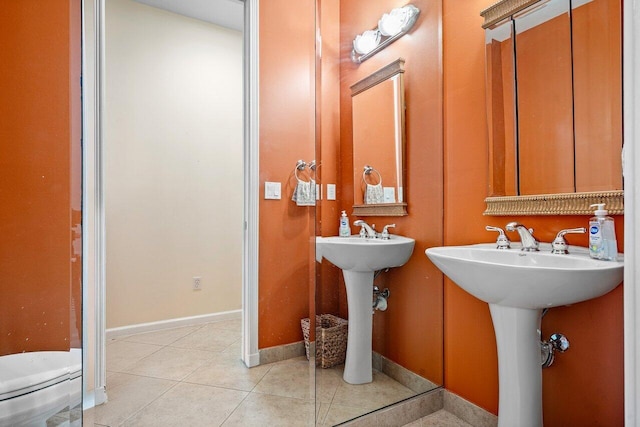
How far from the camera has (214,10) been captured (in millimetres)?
1832

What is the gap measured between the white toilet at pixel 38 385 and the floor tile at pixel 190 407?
372mm

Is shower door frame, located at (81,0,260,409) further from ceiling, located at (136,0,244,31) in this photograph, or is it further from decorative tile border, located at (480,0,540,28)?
decorative tile border, located at (480,0,540,28)

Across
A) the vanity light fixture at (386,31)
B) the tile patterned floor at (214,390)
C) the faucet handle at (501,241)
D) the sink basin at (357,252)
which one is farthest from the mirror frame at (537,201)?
the tile patterned floor at (214,390)

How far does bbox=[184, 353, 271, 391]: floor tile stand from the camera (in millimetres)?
1513

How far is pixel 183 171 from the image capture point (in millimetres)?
1805

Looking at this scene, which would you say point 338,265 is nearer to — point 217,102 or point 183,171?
point 183,171

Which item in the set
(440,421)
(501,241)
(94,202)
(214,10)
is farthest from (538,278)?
(214,10)

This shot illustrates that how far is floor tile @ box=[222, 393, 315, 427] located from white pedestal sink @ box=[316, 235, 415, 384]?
0.80 ft

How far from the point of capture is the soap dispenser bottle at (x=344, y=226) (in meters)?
1.46

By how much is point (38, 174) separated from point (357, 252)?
3.99ft

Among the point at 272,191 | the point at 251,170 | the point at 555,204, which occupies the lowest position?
the point at 555,204

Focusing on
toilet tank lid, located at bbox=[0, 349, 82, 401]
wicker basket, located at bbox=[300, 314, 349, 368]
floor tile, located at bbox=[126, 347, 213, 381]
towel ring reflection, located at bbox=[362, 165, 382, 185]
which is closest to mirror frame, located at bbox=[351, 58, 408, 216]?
towel ring reflection, located at bbox=[362, 165, 382, 185]

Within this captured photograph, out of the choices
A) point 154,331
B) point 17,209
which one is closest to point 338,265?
point 154,331

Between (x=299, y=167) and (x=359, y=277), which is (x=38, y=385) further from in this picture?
(x=299, y=167)
